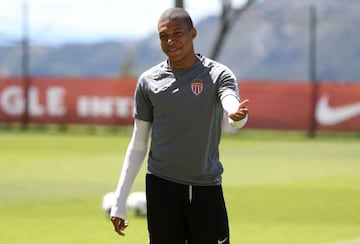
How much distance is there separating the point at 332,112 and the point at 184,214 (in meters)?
32.4

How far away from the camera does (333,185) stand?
20656 millimetres

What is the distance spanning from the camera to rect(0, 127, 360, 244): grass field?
45.9 feet

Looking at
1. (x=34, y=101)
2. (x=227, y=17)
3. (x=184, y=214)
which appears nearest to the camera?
(x=184, y=214)

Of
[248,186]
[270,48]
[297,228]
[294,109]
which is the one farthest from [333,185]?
[270,48]

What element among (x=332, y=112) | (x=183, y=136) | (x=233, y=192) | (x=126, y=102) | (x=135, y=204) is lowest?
(x=126, y=102)

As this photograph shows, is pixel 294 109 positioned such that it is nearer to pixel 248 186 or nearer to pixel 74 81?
pixel 74 81

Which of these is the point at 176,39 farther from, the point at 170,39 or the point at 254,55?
the point at 254,55

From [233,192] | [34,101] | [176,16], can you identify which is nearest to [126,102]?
[34,101]

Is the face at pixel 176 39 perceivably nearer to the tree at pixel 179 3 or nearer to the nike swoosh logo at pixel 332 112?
the tree at pixel 179 3

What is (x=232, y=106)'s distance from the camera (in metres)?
7.31

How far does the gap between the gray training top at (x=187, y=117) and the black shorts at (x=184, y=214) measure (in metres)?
0.07

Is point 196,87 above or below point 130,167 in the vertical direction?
above

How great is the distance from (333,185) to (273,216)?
4.94 meters

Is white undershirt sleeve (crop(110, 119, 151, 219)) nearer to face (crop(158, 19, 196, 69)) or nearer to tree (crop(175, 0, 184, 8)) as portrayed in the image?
face (crop(158, 19, 196, 69))
